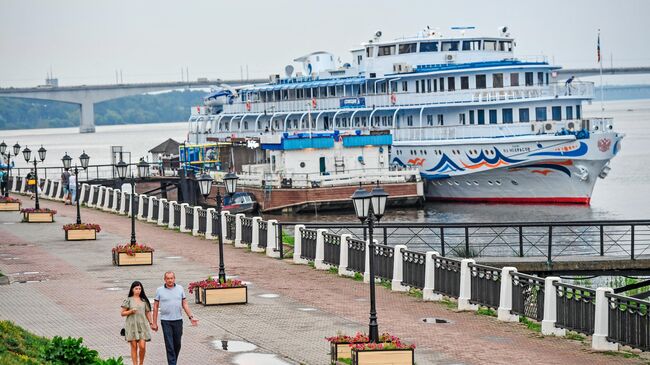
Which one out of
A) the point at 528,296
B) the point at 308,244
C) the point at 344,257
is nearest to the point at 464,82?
the point at 308,244

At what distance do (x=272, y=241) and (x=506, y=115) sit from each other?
39091 millimetres

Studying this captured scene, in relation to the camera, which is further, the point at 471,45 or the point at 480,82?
the point at 471,45

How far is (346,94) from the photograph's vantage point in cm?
8169

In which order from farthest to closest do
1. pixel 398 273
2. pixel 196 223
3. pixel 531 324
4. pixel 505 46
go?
1. pixel 505 46
2. pixel 196 223
3. pixel 398 273
4. pixel 531 324

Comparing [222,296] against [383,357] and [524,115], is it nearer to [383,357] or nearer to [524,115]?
[383,357]

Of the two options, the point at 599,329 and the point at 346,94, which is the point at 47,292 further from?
the point at 346,94

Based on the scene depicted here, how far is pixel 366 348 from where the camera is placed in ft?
57.4

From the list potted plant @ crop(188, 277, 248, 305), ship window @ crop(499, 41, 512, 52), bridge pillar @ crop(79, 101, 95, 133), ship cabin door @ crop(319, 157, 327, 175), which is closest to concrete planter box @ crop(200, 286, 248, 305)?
potted plant @ crop(188, 277, 248, 305)

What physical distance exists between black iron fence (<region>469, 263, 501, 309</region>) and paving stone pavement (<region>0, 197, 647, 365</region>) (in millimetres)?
474

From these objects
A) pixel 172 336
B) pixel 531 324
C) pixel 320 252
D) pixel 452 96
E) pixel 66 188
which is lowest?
pixel 531 324

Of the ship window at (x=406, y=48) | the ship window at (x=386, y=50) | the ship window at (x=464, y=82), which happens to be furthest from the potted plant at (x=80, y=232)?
the ship window at (x=386, y=50)

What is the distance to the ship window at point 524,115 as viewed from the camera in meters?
70.3

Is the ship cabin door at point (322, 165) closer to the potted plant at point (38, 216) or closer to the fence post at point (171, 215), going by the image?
the fence post at point (171, 215)

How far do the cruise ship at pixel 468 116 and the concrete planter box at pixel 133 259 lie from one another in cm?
3973
